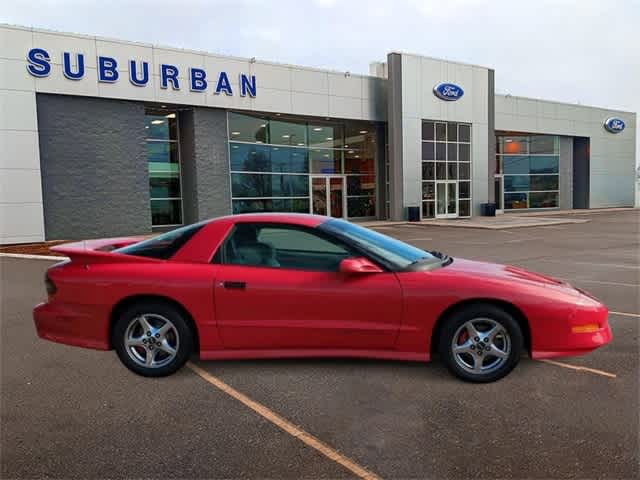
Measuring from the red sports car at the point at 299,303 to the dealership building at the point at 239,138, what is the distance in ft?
53.3

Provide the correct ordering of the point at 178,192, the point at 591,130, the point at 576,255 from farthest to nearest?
the point at 591,130 → the point at 178,192 → the point at 576,255

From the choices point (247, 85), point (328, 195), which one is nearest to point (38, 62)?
point (247, 85)

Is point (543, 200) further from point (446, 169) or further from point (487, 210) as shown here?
point (446, 169)

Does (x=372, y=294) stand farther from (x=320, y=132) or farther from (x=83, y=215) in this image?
(x=320, y=132)

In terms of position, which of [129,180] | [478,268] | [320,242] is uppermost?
[129,180]

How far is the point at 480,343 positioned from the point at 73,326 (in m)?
3.47

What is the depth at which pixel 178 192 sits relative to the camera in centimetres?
2298

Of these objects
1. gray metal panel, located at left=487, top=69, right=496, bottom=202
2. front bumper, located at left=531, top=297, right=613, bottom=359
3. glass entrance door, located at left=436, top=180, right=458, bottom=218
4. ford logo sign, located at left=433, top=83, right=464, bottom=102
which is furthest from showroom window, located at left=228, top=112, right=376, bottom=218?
front bumper, located at left=531, top=297, right=613, bottom=359

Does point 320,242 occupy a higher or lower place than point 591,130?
lower

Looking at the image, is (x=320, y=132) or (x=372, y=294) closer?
(x=372, y=294)

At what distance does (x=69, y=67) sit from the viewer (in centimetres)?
1836

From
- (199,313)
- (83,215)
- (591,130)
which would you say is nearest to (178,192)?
(83,215)

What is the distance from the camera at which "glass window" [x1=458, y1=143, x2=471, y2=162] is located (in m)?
29.6

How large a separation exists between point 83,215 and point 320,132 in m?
13.3
